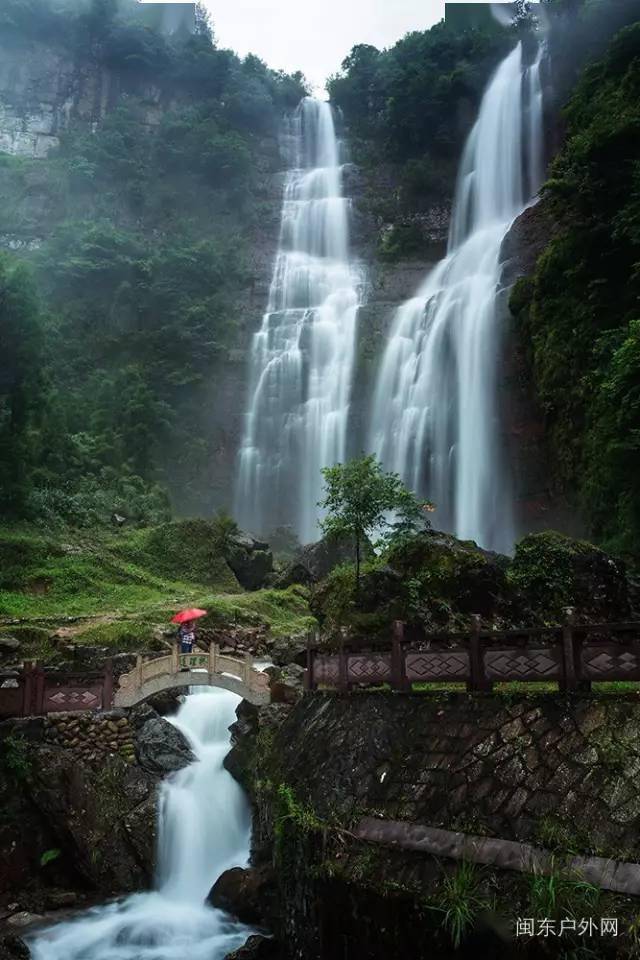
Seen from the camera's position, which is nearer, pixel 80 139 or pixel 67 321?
pixel 67 321

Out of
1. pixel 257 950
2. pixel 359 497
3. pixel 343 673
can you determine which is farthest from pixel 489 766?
pixel 359 497

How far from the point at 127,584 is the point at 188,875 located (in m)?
13.2

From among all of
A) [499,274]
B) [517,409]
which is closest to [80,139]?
[499,274]

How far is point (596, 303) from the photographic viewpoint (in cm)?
2305

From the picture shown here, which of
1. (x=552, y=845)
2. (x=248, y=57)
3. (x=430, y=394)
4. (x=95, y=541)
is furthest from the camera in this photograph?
(x=248, y=57)

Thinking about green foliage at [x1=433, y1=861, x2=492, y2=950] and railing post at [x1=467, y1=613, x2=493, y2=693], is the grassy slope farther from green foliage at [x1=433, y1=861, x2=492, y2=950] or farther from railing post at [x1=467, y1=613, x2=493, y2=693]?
green foliage at [x1=433, y1=861, x2=492, y2=950]

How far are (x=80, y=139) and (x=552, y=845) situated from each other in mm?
51449

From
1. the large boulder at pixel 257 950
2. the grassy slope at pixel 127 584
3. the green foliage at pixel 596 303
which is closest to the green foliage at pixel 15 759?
the large boulder at pixel 257 950

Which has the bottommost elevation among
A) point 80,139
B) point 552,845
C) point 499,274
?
point 552,845

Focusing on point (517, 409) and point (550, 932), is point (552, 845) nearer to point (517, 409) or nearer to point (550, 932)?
point (550, 932)

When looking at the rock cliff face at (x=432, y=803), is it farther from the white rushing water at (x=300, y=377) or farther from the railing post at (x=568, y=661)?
the white rushing water at (x=300, y=377)

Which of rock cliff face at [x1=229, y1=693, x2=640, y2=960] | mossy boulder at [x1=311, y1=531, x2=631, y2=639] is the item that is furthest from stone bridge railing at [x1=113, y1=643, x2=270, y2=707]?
rock cliff face at [x1=229, y1=693, x2=640, y2=960]

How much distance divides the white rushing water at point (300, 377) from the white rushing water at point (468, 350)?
3554 mm

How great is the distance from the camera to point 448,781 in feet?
22.9
